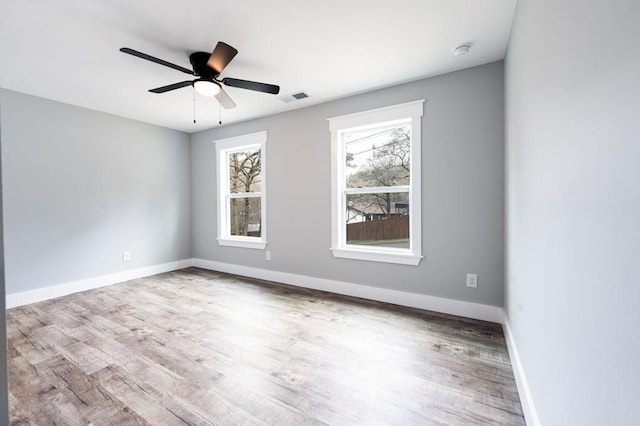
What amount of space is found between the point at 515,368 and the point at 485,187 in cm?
156

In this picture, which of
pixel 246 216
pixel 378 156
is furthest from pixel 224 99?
pixel 246 216

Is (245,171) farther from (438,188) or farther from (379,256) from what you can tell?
(438,188)

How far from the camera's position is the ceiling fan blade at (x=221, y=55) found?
2125mm

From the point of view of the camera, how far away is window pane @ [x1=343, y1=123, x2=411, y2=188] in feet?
10.9

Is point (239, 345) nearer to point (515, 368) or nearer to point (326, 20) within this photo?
point (515, 368)

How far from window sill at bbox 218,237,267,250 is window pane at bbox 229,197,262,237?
0.11 meters

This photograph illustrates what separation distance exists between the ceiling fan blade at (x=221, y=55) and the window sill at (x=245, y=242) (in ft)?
8.43

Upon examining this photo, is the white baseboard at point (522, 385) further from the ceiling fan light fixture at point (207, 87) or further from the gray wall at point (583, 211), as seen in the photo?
the ceiling fan light fixture at point (207, 87)

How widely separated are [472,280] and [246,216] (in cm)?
342

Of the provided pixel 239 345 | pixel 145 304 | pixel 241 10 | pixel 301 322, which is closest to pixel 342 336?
pixel 301 322

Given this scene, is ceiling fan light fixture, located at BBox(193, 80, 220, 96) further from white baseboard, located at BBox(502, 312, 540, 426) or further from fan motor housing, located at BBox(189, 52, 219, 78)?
white baseboard, located at BBox(502, 312, 540, 426)

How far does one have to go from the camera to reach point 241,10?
2.01 meters

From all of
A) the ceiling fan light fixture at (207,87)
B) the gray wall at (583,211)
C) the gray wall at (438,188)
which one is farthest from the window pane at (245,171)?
the gray wall at (583,211)

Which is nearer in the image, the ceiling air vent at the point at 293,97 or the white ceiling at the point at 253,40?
the white ceiling at the point at 253,40
